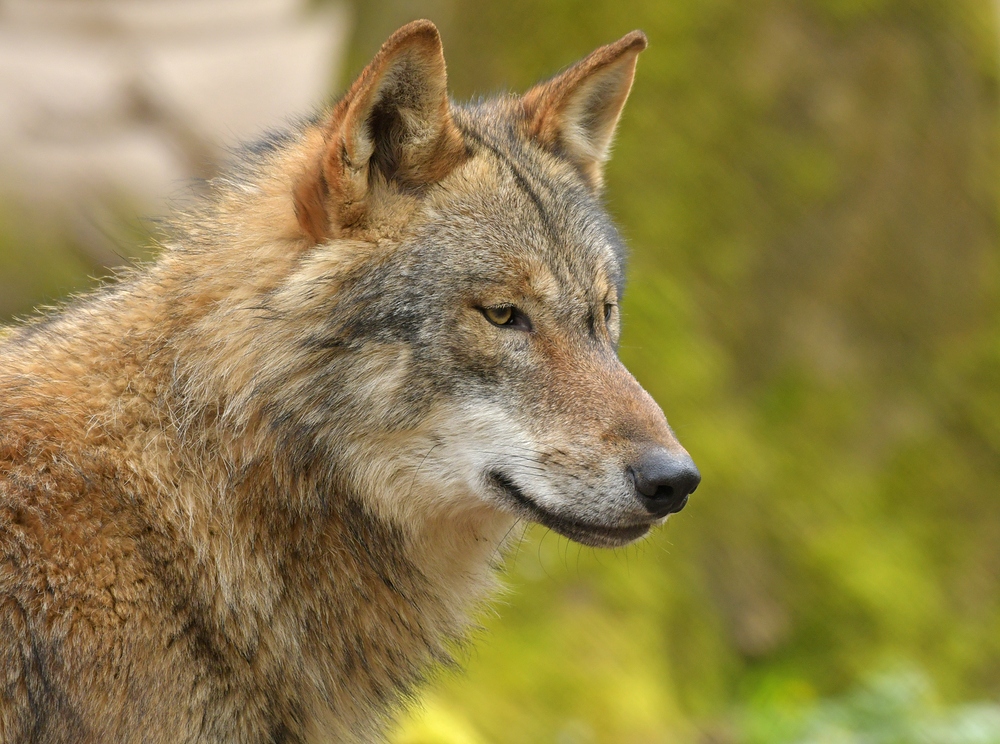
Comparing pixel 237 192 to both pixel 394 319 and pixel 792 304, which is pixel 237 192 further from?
pixel 792 304

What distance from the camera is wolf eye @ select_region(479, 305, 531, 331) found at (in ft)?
11.8

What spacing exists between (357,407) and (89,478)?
85 cm

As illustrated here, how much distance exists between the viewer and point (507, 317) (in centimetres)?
364

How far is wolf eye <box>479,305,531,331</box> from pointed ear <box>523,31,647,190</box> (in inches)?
36.4

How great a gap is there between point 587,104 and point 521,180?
2.25 ft

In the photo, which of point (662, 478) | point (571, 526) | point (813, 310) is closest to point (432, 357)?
point (571, 526)

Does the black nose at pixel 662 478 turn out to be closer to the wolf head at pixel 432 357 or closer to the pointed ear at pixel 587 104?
the wolf head at pixel 432 357

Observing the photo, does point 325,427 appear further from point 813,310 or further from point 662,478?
point 813,310

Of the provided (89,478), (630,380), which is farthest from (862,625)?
(89,478)

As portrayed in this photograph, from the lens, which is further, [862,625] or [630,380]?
[862,625]

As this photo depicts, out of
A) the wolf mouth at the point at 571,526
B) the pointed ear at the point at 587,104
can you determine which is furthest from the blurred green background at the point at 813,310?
the wolf mouth at the point at 571,526

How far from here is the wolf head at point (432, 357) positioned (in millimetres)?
3494

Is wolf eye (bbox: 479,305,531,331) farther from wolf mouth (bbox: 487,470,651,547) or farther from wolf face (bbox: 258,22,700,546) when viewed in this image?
wolf mouth (bbox: 487,470,651,547)

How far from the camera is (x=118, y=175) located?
10.9 metres
